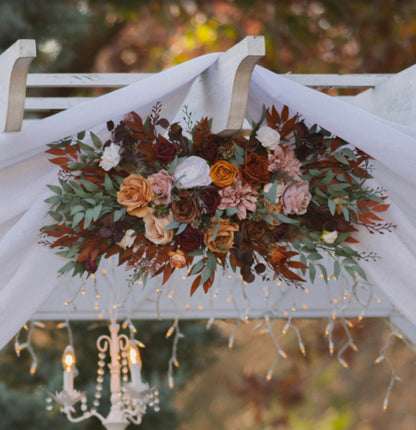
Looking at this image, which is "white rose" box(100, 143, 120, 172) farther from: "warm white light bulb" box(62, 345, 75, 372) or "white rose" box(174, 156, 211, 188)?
"warm white light bulb" box(62, 345, 75, 372)

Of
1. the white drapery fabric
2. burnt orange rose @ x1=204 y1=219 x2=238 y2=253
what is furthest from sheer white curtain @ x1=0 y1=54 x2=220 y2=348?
burnt orange rose @ x1=204 y1=219 x2=238 y2=253

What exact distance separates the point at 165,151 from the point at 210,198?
0.16 metres

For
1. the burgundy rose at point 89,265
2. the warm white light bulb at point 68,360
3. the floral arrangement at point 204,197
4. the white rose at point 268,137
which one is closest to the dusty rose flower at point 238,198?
the floral arrangement at point 204,197

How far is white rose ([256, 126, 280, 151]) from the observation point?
6.38 feet

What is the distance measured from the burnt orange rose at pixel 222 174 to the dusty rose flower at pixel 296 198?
141 millimetres

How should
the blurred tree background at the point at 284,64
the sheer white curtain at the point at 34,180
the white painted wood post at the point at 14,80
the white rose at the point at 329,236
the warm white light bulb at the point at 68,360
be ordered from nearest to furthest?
the white painted wood post at the point at 14,80, the sheer white curtain at the point at 34,180, the white rose at the point at 329,236, the warm white light bulb at the point at 68,360, the blurred tree background at the point at 284,64

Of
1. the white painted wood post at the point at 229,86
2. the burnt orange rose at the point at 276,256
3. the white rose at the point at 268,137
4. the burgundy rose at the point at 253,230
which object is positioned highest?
the white painted wood post at the point at 229,86

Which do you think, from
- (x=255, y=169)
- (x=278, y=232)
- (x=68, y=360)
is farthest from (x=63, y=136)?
(x=68, y=360)

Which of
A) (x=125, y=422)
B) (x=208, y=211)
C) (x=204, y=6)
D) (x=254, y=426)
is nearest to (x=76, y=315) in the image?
(x=125, y=422)

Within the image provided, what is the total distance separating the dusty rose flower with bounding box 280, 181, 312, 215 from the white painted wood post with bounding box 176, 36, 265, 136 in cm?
21

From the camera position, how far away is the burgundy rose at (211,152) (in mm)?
1943

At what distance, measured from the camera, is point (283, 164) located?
1969 mm

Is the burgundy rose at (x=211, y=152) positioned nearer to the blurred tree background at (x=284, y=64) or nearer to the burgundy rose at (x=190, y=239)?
the burgundy rose at (x=190, y=239)

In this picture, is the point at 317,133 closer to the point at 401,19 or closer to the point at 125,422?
the point at 125,422
